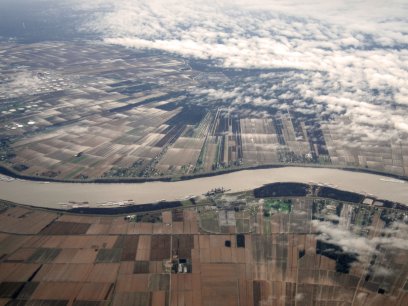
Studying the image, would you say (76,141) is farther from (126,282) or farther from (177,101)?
(126,282)

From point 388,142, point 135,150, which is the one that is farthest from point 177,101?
point 388,142

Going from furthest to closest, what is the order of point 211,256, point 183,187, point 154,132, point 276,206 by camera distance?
point 154,132, point 183,187, point 276,206, point 211,256

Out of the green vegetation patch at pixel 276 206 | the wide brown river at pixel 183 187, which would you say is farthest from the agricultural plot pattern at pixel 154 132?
the green vegetation patch at pixel 276 206

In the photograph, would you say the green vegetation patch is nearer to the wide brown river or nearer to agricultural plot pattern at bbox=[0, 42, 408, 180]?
the wide brown river

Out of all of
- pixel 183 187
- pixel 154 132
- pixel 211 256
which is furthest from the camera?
pixel 154 132

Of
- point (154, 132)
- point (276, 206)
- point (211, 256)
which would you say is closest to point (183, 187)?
point (276, 206)

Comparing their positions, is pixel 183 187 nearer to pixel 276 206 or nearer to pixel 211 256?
pixel 276 206
